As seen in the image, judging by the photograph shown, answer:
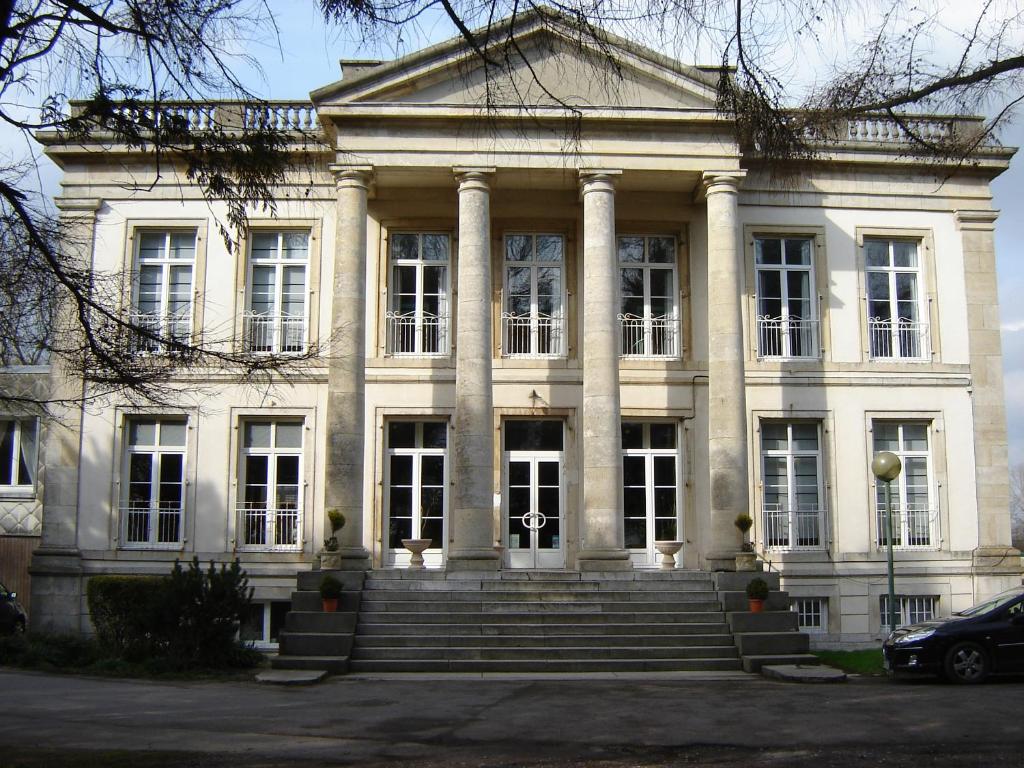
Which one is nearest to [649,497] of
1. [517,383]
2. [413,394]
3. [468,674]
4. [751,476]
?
[751,476]

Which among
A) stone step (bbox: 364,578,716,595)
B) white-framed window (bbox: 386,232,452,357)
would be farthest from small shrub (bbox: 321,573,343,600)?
white-framed window (bbox: 386,232,452,357)

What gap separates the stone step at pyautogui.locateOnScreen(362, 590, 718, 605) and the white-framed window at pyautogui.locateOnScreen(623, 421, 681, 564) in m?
3.23

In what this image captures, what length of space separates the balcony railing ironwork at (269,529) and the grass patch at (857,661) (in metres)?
9.78

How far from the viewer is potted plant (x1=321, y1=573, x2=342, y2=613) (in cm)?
1619

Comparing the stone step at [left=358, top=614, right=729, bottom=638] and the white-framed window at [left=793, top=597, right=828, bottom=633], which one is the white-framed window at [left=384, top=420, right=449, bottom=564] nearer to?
the stone step at [left=358, top=614, right=729, bottom=638]

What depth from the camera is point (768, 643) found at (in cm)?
1590

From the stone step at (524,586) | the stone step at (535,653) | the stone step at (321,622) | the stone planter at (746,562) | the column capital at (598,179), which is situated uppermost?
the column capital at (598,179)

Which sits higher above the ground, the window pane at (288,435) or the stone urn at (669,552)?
the window pane at (288,435)

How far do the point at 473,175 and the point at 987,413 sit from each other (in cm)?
1124

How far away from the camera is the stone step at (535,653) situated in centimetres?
1562

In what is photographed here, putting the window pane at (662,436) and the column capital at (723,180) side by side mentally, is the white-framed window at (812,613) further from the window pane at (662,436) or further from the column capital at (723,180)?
the column capital at (723,180)

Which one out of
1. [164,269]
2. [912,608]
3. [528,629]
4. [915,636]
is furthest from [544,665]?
[164,269]

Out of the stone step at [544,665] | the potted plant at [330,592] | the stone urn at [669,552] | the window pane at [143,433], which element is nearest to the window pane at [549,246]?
the stone urn at [669,552]

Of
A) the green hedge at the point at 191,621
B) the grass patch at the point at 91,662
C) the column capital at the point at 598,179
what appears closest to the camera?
the grass patch at the point at 91,662
